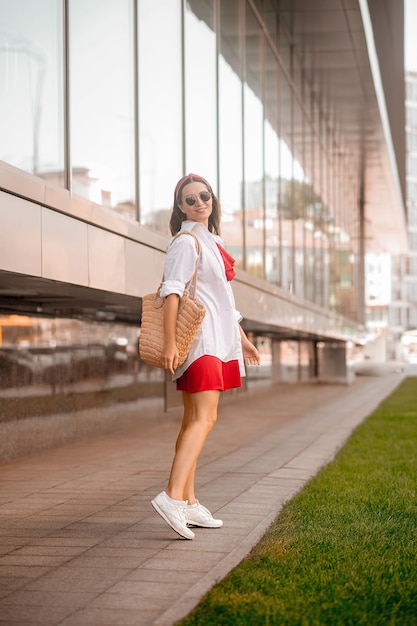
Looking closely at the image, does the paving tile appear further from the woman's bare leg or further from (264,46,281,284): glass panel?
(264,46,281,284): glass panel

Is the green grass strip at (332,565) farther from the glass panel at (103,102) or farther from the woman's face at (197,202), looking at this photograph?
the glass panel at (103,102)

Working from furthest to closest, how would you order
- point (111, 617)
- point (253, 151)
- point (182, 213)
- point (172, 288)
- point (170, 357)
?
point (253, 151) < point (182, 213) < point (172, 288) < point (170, 357) < point (111, 617)

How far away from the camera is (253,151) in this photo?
18828 millimetres

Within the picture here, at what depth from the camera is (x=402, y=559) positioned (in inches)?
195

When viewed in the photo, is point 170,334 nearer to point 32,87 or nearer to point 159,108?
point 32,87

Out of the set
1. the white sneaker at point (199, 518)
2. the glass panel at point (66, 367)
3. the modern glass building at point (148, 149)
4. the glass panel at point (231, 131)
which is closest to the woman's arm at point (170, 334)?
the white sneaker at point (199, 518)

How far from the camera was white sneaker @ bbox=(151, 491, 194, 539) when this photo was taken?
5375mm

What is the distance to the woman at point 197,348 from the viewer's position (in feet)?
17.8

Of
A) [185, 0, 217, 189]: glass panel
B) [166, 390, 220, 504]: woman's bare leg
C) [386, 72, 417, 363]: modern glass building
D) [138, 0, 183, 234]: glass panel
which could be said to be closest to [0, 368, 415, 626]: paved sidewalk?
[166, 390, 220, 504]: woman's bare leg

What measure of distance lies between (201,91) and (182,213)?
28.7 ft

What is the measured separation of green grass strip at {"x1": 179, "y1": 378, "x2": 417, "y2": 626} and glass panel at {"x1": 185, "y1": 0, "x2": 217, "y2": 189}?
264 inches

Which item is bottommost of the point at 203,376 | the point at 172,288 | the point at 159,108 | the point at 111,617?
the point at 111,617

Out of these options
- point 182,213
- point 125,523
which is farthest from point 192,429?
point 182,213

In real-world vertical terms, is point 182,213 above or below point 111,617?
above
